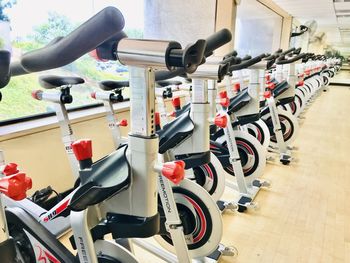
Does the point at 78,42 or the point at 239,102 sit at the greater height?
the point at 78,42

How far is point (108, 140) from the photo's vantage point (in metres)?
2.88

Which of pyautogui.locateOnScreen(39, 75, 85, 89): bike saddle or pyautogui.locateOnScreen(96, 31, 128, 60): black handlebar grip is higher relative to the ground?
pyautogui.locateOnScreen(96, 31, 128, 60): black handlebar grip

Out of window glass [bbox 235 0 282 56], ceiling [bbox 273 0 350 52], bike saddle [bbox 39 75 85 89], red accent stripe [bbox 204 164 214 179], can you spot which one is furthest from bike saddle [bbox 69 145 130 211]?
ceiling [bbox 273 0 350 52]

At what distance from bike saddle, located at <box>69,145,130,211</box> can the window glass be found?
6491 millimetres

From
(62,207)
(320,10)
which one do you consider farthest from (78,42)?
(320,10)

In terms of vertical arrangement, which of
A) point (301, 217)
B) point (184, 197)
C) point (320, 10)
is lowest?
point (301, 217)

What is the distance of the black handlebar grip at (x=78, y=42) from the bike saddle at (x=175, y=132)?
0.95 meters

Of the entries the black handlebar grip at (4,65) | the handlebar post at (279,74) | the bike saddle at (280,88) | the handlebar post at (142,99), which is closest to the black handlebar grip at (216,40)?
the handlebar post at (142,99)

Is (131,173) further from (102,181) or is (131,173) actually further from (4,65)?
(4,65)

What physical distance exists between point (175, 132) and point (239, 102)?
3.92ft

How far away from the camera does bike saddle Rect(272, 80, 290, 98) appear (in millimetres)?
3662

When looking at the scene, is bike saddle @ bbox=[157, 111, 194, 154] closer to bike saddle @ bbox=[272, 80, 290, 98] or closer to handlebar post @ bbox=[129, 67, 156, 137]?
handlebar post @ bbox=[129, 67, 156, 137]

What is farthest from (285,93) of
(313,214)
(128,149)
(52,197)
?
(128,149)

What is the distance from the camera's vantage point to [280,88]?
12.2ft
